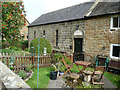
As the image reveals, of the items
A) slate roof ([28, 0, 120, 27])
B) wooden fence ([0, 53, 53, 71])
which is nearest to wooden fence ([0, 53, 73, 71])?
wooden fence ([0, 53, 53, 71])

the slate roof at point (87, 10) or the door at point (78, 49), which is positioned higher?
the slate roof at point (87, 10)

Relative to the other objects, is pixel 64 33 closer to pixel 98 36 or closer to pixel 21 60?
pixel 98 36

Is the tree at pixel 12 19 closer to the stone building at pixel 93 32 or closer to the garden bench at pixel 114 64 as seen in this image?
the stone building at pixel 93 32

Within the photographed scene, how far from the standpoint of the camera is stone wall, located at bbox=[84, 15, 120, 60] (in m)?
8.27

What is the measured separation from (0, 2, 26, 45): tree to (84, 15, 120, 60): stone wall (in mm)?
6119

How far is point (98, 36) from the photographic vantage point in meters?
9.09

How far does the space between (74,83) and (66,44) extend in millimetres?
6895

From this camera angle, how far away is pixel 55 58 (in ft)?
28.5

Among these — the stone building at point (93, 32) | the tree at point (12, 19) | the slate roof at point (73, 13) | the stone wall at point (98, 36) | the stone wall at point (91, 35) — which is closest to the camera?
the stone building at point (93, 32)

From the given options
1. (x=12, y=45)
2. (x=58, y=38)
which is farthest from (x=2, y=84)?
(x=58, y=38)

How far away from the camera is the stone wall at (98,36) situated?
27.1 feet

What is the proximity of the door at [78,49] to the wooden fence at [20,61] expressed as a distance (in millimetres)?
2805

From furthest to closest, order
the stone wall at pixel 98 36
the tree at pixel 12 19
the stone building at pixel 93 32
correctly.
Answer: the tree at pixel 12 19 < the stone wall at pixel 98 36 < the stone building at pixel 93 32

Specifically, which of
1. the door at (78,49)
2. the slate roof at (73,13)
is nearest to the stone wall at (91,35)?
the door at (78,49)
